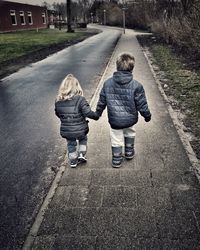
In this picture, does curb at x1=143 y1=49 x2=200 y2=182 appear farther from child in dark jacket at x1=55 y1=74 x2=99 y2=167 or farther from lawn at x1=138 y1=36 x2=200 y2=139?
child in dark jacket at x1=55 y1=74 x2=99 y2=167

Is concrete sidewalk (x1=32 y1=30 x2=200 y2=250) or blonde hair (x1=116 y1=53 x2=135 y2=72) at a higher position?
blonde hair (x1=116 y1=53 x2=135 y2=72)

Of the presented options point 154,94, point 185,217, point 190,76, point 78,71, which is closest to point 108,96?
point 185,217

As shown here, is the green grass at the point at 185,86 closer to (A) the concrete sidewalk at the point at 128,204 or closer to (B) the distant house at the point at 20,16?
(A) the concrete sidewalk at the point at 128,204

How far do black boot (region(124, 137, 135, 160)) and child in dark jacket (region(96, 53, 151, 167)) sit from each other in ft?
0.62

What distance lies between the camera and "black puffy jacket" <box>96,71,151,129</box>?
474cm

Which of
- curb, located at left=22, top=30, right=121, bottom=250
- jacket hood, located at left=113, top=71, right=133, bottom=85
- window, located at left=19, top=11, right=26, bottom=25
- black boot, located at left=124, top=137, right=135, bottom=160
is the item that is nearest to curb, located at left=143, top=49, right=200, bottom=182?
black boot, located at left=124, top=137, right=135, bottom=160

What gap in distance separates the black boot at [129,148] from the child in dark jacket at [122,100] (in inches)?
7.4

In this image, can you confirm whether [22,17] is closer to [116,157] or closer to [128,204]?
[116,157]

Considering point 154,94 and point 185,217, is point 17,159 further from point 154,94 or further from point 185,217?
point 154,94

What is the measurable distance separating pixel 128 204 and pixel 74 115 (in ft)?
5.37

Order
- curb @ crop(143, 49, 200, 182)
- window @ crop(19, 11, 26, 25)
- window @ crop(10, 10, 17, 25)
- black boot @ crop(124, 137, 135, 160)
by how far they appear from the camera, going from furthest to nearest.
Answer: window @ crop(19, 11, 26, 25) < window @ crop(10, 10, 17, 25) < black boot @ crop(124, 137, 135, 160) < curb @ crop(143, 49, 200, 182)

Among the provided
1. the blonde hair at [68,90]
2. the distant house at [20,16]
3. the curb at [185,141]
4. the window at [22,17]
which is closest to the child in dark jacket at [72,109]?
the blonde hair at [68,90]

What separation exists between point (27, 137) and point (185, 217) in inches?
162

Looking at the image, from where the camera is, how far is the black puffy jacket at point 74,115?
4.82 metres
